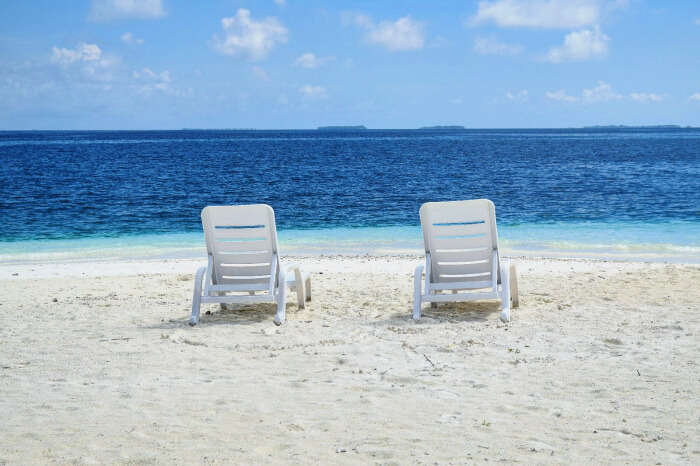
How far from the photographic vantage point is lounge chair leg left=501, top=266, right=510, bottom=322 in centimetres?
666

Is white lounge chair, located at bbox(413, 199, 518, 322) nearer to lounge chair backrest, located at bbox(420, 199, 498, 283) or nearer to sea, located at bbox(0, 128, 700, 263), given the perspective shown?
lounge chair backrest, located at bbox(420, 199, 498, 283)

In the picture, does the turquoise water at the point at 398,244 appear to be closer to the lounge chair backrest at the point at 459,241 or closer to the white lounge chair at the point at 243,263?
the lounge chair backrest at the point at 459,241

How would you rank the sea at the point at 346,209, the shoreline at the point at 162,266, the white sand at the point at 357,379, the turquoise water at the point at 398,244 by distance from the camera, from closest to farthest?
the white sand at the point at 357,379
the shoreline at the point at 162,266
the turquoise water at the point at 398,244
the sea at the point at 346,209

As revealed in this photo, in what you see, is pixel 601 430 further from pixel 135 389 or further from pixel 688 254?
pixel 688 254

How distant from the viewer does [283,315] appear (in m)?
6.83

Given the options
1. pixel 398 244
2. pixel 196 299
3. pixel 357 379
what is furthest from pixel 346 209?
pixel 357 379

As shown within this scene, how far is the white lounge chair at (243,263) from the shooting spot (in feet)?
22.7

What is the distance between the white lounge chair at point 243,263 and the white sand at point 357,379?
281 mm

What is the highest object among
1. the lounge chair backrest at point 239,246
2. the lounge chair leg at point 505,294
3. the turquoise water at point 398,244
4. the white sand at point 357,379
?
the lounge chair backrest at point 239,246

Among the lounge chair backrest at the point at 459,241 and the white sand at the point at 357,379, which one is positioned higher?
the lounge chair backrest at the point at 459,241

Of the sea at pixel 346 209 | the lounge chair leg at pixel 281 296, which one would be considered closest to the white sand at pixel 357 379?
the lounge chair leg at pixel 281 296

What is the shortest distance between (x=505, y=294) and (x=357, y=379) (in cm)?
247

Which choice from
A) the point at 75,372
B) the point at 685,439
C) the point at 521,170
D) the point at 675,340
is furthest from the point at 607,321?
the point at 521,170

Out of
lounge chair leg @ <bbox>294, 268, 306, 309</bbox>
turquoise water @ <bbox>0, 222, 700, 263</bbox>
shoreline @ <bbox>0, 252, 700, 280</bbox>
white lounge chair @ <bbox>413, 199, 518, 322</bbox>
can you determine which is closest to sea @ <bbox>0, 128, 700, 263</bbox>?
turquoise water @ <bbox>0, 222, 700, 263</bbox>
